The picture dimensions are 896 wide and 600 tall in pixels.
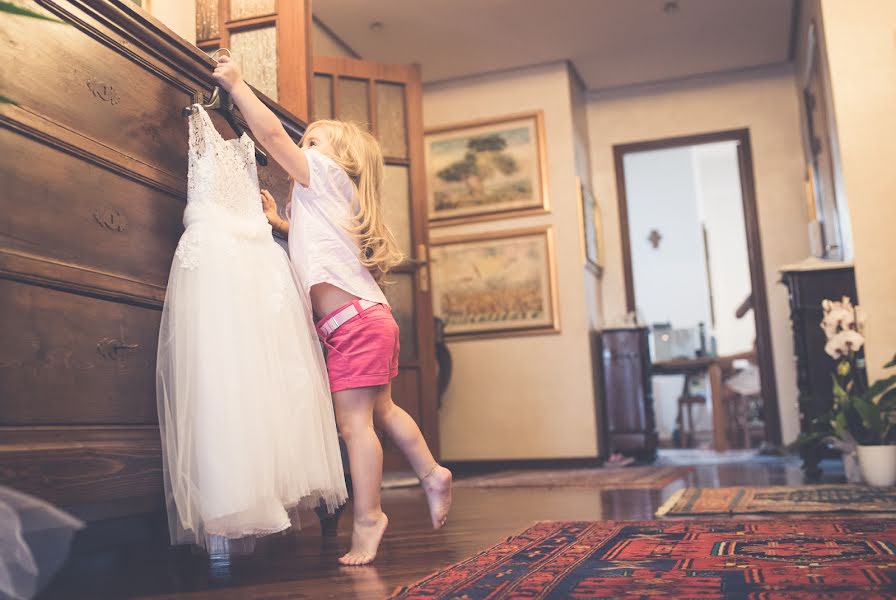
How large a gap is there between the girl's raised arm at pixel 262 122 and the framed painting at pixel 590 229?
4060mm

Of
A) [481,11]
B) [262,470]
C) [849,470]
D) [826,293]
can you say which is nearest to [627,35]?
[481,11]

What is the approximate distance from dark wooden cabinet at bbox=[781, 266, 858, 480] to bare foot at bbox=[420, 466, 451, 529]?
2404 millimetres

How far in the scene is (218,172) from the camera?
1.78 meters

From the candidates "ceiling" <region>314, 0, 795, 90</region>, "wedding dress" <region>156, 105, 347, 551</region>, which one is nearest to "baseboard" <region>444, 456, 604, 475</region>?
"ceiling" <region>314, 0, 795, 90</region>

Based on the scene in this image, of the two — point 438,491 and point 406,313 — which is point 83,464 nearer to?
point 438,491

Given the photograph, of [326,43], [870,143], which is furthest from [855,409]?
[326,43]

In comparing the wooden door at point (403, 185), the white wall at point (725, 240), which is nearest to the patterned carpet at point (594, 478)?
the wooden door at point (403, 185)

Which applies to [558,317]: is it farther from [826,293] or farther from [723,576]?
[723,576]

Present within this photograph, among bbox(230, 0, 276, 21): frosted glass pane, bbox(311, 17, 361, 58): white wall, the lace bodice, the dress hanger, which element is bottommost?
the lace bodice

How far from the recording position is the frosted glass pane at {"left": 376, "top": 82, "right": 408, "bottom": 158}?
4645 millimetres

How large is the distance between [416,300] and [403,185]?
646mm

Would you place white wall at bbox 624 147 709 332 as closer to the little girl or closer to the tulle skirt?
the little girl

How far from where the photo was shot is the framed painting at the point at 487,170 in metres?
5.90

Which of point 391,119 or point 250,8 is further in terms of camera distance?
point 391,119
